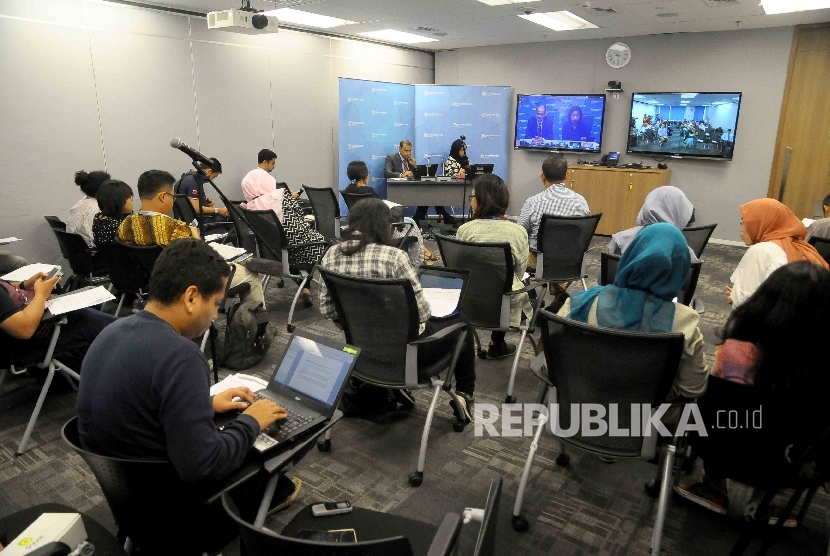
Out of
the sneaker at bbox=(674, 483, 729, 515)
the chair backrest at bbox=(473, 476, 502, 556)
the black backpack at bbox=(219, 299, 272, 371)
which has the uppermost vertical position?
the chair backrest at bbox=(473, 476, 502, 556)

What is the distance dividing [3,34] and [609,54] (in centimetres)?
727

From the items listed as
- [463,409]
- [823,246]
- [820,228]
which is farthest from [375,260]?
[820,228]

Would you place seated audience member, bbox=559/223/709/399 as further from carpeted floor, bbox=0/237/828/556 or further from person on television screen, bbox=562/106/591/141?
person on television screen, bbox=562/106/591/141

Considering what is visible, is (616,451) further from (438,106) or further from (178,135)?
(438,106)

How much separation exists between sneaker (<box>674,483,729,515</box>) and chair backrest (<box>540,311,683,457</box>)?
587 mm

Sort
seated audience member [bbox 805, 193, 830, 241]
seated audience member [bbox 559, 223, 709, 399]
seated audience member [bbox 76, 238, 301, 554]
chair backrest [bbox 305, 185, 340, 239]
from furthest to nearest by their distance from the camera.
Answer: chair backrest [bbox 305, 185, 340, 239]
seated audience member [bbox 805, 193, 830, 241]
seated audience member [bbox 559, 223, 709, 399]
seated audience member [bbox 76, 238, 301, 554]

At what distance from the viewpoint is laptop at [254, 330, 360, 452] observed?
1.58 metres

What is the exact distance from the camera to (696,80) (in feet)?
23.9

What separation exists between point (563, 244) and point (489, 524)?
2.96m

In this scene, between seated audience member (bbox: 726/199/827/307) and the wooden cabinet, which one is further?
the wooden cabinet

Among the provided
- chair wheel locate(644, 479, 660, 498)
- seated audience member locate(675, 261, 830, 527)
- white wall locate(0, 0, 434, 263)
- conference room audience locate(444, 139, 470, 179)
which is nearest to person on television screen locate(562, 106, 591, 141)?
conference room audience locate(444, 139, 470, 179)

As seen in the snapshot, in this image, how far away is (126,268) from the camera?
366 cm

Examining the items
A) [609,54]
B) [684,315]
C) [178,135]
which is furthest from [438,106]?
[684,315]

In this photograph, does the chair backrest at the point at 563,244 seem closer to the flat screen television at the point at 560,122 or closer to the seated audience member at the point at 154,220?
the seated audience member at the point at 154,220
